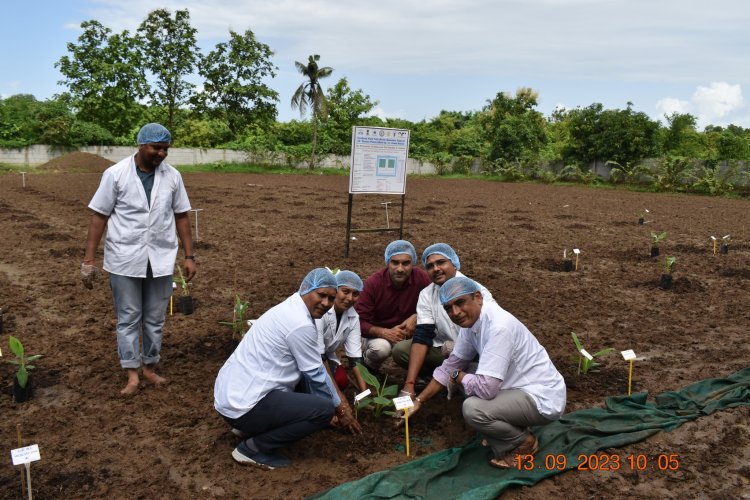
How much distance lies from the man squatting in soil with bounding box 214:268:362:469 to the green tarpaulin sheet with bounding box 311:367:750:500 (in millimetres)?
412

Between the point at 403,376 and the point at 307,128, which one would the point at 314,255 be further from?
the point at 307,128

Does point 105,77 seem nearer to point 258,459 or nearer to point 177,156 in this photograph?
point 177,156

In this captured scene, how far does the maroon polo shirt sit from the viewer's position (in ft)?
14.2

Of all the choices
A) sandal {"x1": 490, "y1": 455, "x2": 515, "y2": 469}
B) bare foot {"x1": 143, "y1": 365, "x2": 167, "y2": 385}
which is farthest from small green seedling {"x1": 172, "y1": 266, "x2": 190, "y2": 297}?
sandal {"x1": 490, "y1": 455, "x2": 515, "y2": 469}

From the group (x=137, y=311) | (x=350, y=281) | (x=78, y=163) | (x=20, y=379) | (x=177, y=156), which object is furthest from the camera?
(x=177, y=156)

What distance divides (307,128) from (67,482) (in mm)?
35171

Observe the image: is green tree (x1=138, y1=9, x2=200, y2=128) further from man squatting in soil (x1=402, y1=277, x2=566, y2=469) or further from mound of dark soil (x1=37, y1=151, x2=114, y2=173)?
man squatting in soil (x1=402, y1=277, x2=566, y2=469)

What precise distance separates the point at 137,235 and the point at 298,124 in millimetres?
34767

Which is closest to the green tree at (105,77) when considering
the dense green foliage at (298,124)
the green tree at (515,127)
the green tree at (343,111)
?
the dense green foliage at (298,124)

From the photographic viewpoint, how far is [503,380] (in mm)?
3129

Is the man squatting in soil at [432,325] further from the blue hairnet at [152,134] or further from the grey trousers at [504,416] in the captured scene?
the blue hairnet at [152,134]

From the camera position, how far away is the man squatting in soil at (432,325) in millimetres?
3789

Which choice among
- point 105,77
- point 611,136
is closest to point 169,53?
point 105,77

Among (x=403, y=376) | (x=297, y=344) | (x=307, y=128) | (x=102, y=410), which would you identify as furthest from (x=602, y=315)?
(x=307, y=128)
